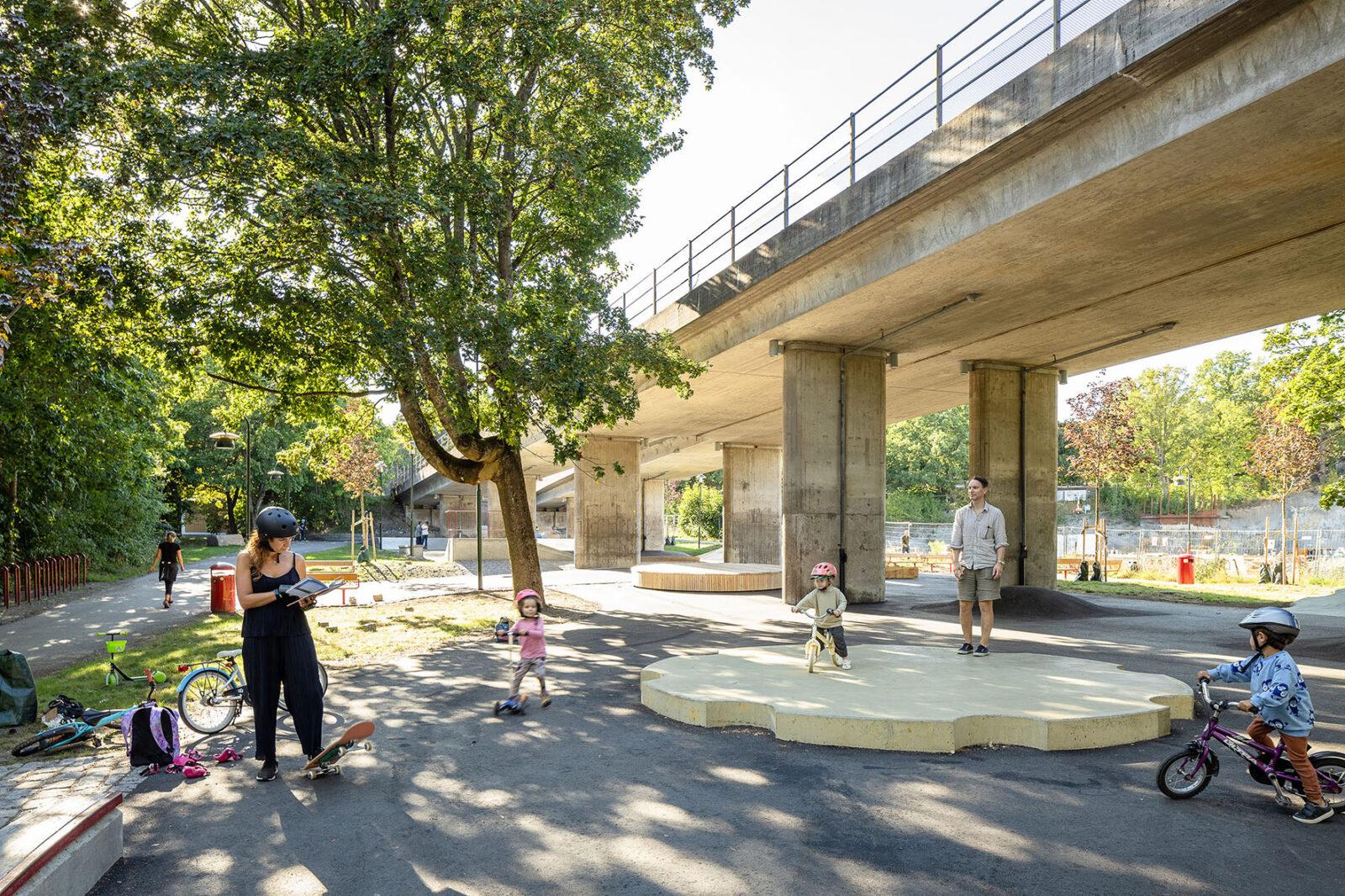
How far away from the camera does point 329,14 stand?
12812mm

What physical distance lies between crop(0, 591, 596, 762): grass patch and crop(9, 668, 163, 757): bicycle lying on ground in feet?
0.27

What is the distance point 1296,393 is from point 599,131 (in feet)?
51.0

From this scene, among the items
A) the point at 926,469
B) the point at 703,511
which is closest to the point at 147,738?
the point at 703,511

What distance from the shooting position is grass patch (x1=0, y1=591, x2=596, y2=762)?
853 centimetres

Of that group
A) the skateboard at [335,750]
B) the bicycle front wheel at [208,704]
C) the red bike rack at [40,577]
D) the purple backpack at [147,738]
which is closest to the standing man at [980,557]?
the skateboard at [335,750]

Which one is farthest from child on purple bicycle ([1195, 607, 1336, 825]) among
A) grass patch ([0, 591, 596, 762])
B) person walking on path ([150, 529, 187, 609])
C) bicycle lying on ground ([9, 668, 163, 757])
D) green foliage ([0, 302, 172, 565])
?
person walking on path ([150, 529, 187, 609])

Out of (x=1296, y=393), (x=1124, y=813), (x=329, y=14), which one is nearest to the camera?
(x=1124, y=813)

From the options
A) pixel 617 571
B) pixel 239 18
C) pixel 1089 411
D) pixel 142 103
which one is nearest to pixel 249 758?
pixel 142 103

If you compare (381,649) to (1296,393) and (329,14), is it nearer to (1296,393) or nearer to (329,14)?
(329,14)

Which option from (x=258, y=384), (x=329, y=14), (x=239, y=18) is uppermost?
(x=239, y=18)

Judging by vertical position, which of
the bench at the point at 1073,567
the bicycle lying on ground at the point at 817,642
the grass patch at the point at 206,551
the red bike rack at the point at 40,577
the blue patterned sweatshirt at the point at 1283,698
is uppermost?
the blue patterned sweatshirt at the point at 1283,698

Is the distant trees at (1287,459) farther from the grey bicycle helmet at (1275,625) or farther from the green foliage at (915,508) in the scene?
the green foliage at (915,508)

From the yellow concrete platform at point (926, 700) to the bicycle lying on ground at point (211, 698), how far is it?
348cm

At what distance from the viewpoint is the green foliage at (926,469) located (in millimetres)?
66000
